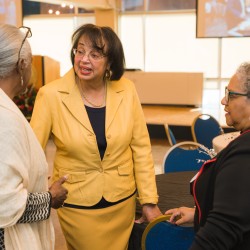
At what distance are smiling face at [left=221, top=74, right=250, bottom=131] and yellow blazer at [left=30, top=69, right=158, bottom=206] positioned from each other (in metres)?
0.75

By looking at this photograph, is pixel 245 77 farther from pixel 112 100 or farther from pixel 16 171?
pixel 112 100

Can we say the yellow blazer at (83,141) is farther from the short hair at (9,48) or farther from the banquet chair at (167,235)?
the short hair at (9,48)

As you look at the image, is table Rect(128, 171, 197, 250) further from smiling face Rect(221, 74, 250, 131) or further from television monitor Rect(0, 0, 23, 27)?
television monitor Rect(0, 0, 23, 27)

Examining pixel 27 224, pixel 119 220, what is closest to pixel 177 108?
pixel 119 220

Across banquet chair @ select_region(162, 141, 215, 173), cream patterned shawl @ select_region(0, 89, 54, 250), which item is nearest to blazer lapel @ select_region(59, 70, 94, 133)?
cream patterned shawl @ select_region(0, 89, 54, 250)

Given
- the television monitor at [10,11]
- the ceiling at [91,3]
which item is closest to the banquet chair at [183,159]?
the ceiling at [91,3]

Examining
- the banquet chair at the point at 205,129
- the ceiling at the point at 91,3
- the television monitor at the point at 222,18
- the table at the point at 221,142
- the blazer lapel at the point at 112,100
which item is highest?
the ceiling at the point at 91,3

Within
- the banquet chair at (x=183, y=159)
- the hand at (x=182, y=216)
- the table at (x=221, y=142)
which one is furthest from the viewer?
the table at (x=221, y=142)

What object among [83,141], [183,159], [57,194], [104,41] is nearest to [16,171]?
[57,194]

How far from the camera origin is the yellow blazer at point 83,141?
1929 millimetres

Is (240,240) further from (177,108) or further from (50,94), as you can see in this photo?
(177,108)

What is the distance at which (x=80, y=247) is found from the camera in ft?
6.55

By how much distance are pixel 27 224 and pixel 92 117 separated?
0.66 meters

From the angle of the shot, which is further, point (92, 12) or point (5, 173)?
point (92, 12)
